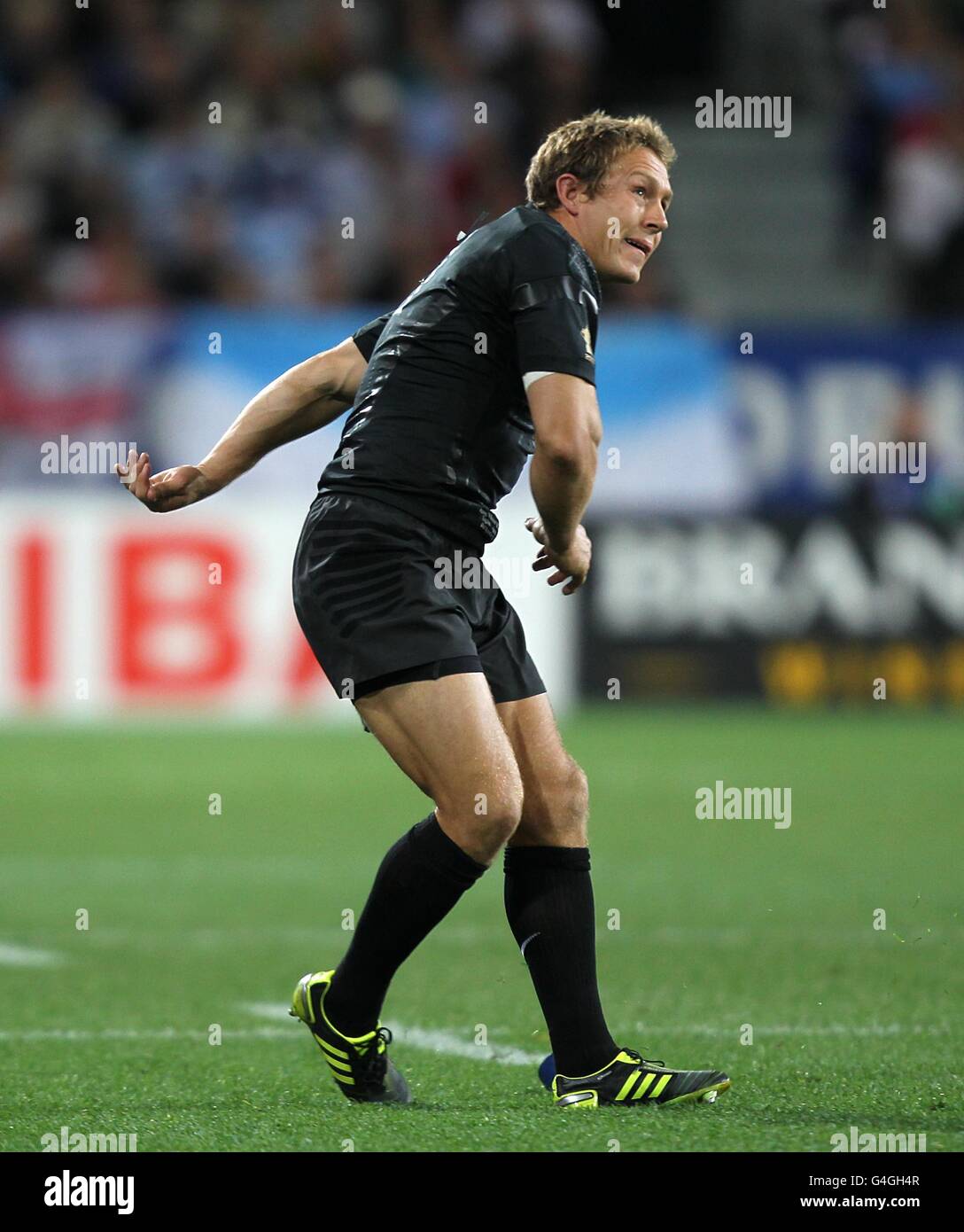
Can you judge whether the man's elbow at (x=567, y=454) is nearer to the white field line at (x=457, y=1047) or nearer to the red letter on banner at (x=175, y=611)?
the white field line at (x=457, y=1047)

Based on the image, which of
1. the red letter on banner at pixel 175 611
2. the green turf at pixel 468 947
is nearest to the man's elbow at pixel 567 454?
the green turf at pixel 468 947

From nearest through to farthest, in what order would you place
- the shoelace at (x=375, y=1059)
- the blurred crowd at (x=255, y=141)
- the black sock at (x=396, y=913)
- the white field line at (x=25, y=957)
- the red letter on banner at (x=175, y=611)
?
1. the black sock at (x=396, y=913)
2. the shoelace at (x=375, y=1059)
3. the white field line at (x=25, y=957)
4. the red letter on banner at (x=175, y=611)
5. the blurred crowd at (x=255, y=141)

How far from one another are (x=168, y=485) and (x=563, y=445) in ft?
3.64

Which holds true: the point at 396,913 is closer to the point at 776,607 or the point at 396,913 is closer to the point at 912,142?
the point at 776,607

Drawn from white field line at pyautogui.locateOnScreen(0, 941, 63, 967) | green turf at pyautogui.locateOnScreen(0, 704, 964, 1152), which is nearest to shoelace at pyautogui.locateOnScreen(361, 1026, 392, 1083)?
green turf at pyautogui.locateOnScreen(0, 704, 964, 1152)

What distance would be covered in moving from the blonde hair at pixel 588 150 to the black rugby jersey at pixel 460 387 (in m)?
0.09

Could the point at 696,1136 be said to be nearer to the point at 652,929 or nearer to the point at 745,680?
the point at 652,929

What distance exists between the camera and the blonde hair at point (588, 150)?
14.2ft

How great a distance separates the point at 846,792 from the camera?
10727 millimetres

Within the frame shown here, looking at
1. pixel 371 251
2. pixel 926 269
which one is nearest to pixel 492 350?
pixel 371 251

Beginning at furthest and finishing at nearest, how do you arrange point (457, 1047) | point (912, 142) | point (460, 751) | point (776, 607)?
point (912, 142) → point (776, 607) → point (457, 1047) → point (460, 751)

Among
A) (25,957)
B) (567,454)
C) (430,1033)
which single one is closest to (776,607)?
(25,957)

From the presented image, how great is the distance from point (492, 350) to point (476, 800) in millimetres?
920

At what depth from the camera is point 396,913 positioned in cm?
436
